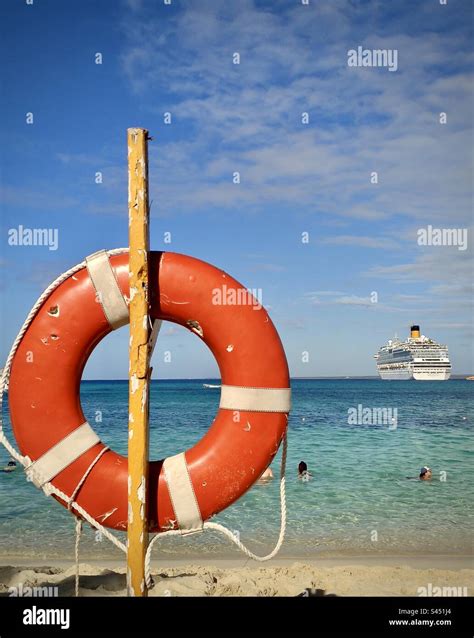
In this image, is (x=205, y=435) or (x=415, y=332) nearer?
(x=205, y=435)

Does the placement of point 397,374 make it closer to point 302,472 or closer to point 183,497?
point 302,472

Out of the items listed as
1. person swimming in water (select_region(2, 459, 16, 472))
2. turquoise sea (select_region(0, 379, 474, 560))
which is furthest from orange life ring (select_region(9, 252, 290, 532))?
person swimming in water (select_region(2, 459, 16, 472))

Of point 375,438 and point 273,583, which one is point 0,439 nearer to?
point 273,583

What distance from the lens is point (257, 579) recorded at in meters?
4.27

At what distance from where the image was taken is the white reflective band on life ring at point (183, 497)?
2.71 meters

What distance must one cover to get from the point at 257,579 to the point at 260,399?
2179mm

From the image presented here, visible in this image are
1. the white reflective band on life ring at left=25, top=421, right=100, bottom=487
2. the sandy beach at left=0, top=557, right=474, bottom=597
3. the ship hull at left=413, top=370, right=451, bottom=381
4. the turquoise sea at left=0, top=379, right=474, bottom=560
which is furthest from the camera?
the ship hull at left=413, top=370, right=451, bottom=381

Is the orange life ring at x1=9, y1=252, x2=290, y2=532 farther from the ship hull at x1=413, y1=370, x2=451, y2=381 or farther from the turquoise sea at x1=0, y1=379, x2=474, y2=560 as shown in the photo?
the ship hull at x1=413, y1=370, x2=451, y2=381

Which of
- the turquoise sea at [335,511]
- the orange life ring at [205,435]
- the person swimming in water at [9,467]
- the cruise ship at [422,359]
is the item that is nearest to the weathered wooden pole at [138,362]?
the orange life ring at [205,435]

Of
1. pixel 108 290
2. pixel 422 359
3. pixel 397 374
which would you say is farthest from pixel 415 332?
pixel 108 290

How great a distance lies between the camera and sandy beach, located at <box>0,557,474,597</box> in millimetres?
4035

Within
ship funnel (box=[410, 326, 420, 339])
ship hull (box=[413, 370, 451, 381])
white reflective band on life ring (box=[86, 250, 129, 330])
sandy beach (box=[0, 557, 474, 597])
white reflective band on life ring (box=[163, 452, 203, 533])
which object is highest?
ship funnel (box=[410, 326, 420, 339])

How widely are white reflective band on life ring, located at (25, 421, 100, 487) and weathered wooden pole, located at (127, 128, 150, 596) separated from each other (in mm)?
328

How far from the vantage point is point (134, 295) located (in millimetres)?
2596
